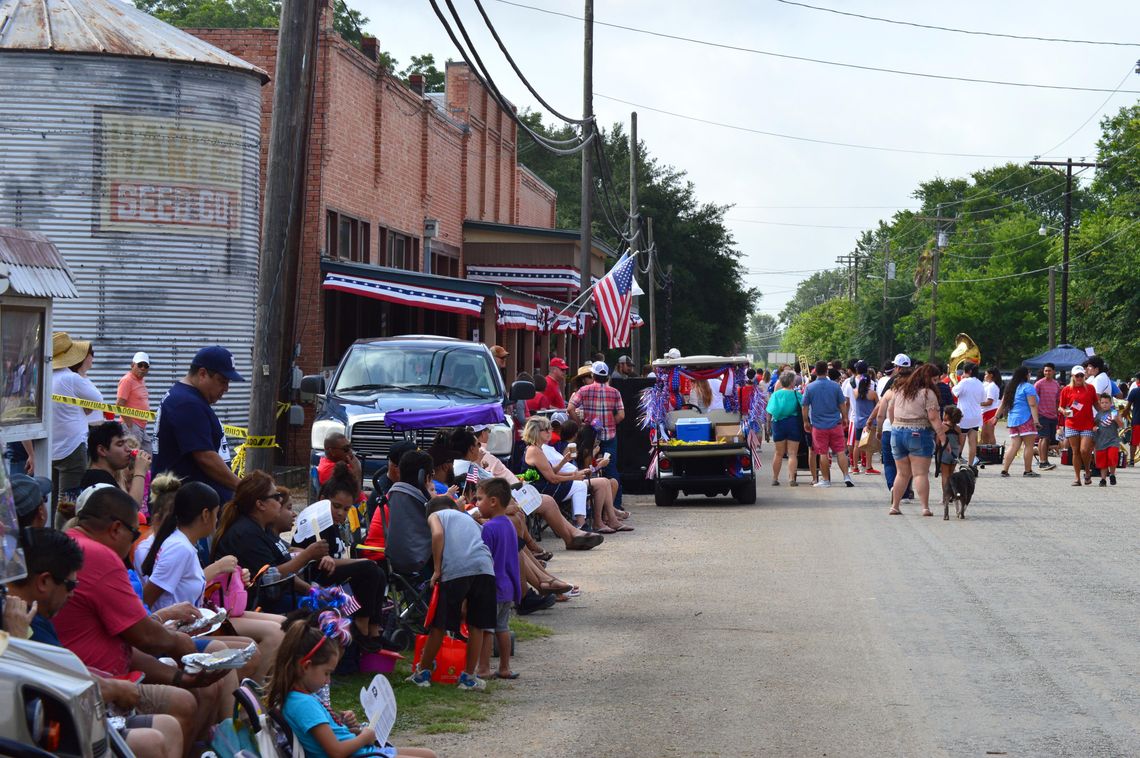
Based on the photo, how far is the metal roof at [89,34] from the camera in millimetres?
21516

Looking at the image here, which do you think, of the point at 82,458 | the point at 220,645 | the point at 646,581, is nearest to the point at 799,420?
the point at 646,581

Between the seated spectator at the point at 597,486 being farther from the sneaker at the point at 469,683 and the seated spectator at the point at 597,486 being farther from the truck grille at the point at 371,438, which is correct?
the sneaker at the point at 469,683

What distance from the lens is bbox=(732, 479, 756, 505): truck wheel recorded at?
21641mm

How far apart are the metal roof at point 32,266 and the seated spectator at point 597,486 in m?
7.79

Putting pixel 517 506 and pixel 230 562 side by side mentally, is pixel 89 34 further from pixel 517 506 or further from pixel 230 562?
pixel 230 562

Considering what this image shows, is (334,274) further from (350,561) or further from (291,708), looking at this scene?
(291,708)

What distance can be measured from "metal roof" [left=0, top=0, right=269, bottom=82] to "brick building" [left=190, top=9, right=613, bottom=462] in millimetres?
3402

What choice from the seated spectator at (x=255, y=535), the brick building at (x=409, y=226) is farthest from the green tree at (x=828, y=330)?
the seated spectator at (x=255, y=535)

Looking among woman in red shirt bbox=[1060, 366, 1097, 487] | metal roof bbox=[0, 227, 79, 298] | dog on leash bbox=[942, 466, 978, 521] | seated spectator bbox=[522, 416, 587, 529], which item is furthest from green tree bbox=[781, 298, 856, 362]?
metal roof bbox=[0, 227, 79, 298]

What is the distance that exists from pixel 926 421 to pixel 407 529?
410 inches

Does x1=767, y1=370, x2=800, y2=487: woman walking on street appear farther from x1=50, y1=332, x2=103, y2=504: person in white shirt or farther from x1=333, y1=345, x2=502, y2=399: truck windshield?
x1=50, y1=332, x2=103, y2=504: person in white shirt

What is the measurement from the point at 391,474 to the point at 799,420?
539 inches

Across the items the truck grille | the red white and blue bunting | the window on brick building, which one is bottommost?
the truck grille

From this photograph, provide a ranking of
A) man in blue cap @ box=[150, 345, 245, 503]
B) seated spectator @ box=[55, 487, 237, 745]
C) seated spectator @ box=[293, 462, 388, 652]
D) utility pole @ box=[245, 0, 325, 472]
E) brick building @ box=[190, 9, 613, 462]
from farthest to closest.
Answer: brick building @ box=[190, 9, 613, 462], utility pole @ box=[245, 0, 325, 472], man in blue cap @ box=[150, 345, 245, 503], seated spectator @ box=[293, 462, 388, 652], seated spectator @ box=[55, 487, 237, 745]
